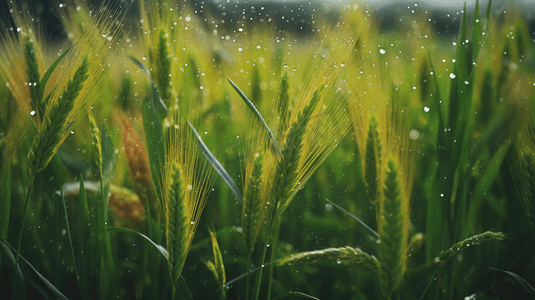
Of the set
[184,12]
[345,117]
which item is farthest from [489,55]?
[184,12]

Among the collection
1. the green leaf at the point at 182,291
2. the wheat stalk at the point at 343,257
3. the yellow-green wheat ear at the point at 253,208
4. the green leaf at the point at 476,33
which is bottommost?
the green leaf at the point at 182,291

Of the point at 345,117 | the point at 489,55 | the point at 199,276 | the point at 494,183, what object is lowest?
the point at 199,276

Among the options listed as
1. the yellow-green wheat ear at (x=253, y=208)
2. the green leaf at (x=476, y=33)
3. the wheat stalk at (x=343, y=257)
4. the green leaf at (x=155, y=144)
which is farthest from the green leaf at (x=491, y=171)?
the green leaf at (x=155, y=144)

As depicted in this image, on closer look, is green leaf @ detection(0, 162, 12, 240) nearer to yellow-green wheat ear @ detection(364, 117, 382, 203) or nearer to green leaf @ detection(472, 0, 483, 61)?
yellow-green wheat ear @ detection(364, 117, 382, 203)

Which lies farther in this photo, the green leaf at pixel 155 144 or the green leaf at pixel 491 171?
the green leaf at pixel 491 171

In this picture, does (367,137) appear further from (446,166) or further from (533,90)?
(533,90)

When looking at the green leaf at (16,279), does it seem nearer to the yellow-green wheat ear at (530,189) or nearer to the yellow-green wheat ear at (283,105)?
the yellow-green wheat ear at (283,105)

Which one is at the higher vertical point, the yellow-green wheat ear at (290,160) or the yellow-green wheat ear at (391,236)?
the yellow-green wheat ear at (290,160)
